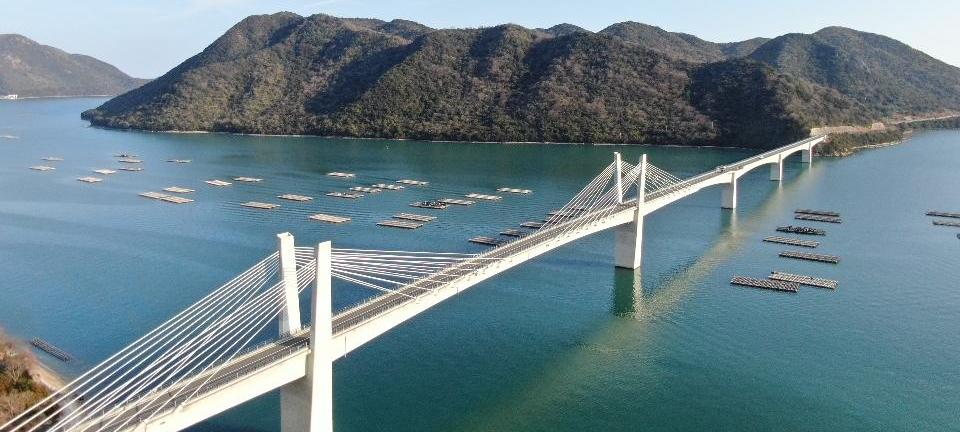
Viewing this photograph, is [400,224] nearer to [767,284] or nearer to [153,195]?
[767,284]

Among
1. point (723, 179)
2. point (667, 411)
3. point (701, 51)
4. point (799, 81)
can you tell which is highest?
point (701, 51)

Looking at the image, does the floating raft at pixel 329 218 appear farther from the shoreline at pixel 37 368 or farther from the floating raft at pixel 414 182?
the shoreline at pixel 37 368

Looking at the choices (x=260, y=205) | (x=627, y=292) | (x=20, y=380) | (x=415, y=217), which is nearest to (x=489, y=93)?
(x=260, y=205)

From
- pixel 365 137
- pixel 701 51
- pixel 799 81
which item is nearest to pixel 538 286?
pixel 365 137

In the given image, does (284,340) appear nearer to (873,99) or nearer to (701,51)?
(873,99)

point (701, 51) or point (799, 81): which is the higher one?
point (701, 51)
